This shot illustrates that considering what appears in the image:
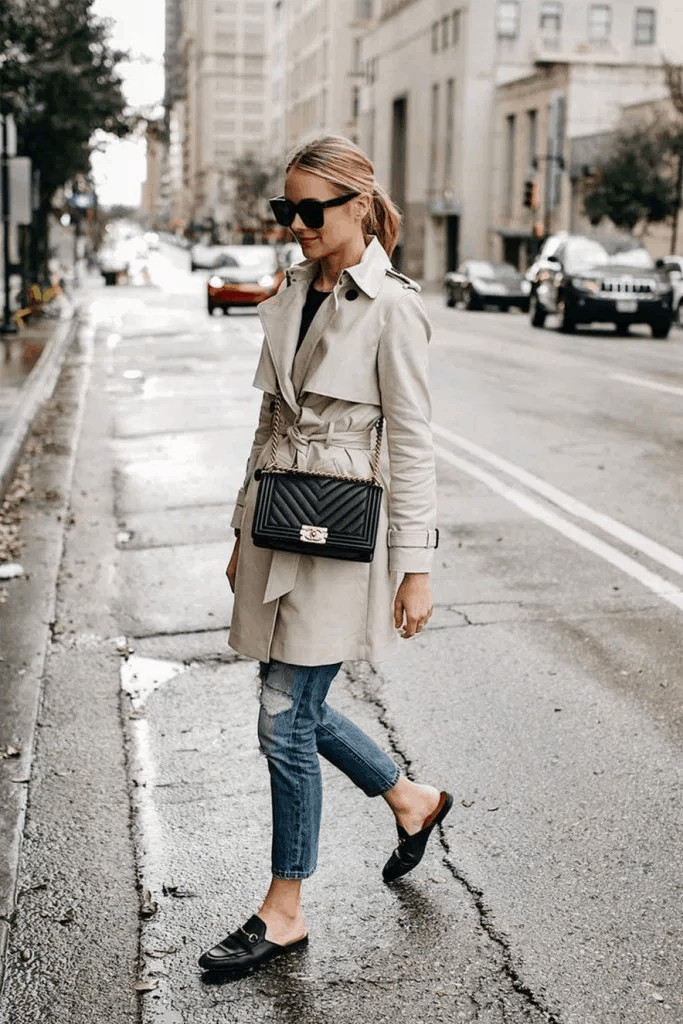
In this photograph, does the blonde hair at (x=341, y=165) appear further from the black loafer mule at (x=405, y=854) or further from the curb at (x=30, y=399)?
the curb at (x=30, y=399)

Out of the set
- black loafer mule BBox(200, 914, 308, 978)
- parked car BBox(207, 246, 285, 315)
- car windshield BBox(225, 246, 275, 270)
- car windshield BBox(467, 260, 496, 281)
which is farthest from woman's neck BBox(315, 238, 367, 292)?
car windshield BBox(467, 260, 496, 281)

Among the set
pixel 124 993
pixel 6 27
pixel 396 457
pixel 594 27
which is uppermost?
pixel 594 27

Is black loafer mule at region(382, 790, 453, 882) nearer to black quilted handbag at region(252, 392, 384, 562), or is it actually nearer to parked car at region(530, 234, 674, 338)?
black quilted handbag at region(252, 392, 384, 562)

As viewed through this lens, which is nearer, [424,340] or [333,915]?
[424,340]

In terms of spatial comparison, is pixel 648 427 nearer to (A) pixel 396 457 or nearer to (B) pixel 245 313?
(A) pixel 396 457

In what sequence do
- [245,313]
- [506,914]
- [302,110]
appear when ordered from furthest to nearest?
[302,110] < [245,313] < [506,914]

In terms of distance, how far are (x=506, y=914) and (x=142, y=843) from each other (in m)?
1.14

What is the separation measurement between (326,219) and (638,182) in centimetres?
4430

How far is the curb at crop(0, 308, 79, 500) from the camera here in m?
11.0

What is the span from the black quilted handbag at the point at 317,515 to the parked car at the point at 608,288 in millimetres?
24007

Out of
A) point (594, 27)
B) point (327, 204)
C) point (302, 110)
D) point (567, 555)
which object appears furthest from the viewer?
point (302, 110)

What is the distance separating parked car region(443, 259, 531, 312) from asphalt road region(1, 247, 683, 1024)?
31.5 meters

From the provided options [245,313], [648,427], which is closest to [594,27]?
[245,313]

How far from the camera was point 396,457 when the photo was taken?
11.1 feet
